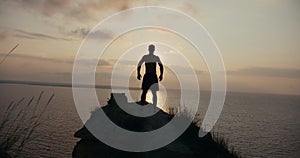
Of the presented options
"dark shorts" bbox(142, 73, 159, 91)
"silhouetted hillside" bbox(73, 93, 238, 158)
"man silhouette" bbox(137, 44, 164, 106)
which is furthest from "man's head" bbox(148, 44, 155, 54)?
"silhouetted hillside" bbox(73, 93, 238, 158)

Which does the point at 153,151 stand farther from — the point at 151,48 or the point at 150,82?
the point at 151,48

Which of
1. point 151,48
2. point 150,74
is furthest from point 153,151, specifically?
point 151,48

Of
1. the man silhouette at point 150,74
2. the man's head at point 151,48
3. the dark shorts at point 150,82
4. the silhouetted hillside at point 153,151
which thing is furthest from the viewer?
the dark shorts at point 150,82

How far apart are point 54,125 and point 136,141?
139ft

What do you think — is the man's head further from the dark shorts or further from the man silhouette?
the dark shorts

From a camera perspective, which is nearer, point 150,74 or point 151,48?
point 151,48

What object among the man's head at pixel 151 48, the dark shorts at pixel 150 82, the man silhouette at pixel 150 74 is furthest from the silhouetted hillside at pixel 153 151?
the man's head at pixel 151 48

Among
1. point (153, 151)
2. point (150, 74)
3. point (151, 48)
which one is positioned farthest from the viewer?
point (150, 74)

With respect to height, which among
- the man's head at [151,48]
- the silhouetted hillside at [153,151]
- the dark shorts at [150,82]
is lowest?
the silhouetted hillside at [153,151]

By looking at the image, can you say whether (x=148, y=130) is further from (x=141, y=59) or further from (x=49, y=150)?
(x=49, y=150)

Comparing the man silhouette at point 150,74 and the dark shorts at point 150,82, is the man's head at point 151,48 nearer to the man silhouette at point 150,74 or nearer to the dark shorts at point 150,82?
the man silhouette at point 150,74

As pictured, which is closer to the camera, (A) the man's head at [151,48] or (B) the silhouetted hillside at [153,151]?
(B) the silhouetted hillside at [153,151]

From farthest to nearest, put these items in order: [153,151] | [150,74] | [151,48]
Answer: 1. [150,74]
2. [151,48]
3. [153,151]

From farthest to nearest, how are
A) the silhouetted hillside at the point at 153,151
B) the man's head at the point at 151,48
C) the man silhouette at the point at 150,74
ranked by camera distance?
the man silhouette at the point at 150,74 < the man's head at the point at 151,48 < the silhouetted hillside at the point at 153,151
